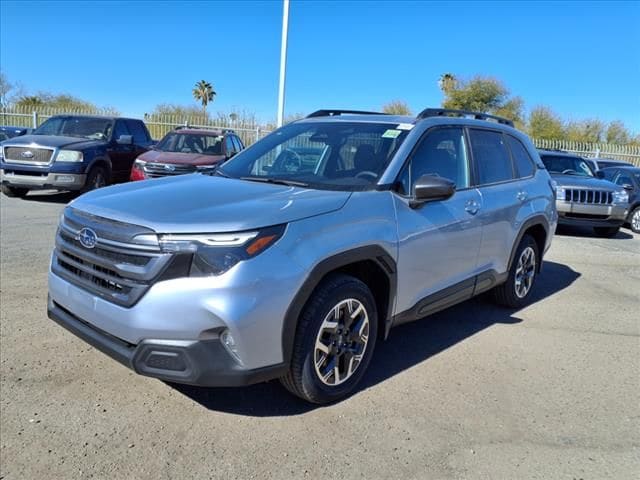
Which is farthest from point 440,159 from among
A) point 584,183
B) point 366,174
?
point 584,183

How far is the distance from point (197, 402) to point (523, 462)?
1.97m

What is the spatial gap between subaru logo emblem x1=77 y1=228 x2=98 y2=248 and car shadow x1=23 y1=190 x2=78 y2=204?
909 centimetres

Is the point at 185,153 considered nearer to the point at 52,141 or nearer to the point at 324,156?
the point at 52,141

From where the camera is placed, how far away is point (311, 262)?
287cm

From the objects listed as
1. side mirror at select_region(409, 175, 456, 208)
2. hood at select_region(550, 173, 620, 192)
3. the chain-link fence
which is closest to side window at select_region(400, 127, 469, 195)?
side mirror at select_region(409, 175, 456, 208)

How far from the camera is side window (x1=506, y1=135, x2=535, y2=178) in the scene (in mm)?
5297

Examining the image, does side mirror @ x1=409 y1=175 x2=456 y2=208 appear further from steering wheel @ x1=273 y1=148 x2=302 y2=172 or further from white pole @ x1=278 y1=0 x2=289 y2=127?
white pole @ x1=278 y1=0 x2=289 y2=127

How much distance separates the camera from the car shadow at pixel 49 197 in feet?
36.7

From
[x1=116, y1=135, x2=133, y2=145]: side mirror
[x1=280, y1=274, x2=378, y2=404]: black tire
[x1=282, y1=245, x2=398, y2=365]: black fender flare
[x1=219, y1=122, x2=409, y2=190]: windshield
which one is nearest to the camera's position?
[x1=282, y1=245, x2=398, y2=365]: black fender flare

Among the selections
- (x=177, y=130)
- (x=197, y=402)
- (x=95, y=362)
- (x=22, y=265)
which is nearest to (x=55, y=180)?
(x=177, y=130)

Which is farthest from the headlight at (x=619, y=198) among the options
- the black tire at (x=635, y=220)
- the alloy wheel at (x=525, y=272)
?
the alloy wheel at (x=525, y=272)

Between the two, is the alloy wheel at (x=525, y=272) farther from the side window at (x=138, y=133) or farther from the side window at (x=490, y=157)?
the side window at (x=138, y=133)

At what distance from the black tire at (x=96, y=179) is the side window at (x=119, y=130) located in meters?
1.07

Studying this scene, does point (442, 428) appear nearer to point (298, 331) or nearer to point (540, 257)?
point (298, 331)
